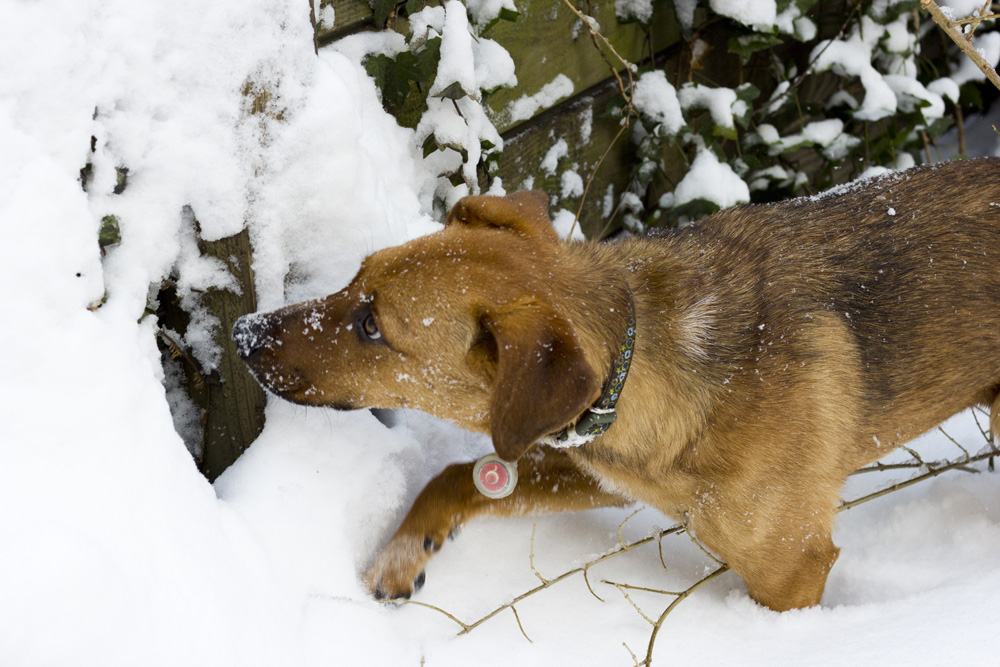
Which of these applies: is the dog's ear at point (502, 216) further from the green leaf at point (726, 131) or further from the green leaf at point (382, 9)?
the green leaf at point (726, 131)

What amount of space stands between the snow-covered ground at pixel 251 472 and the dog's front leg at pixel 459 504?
0.22ft

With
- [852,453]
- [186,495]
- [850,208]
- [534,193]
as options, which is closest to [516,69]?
[534,193]

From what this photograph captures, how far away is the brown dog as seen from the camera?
6.99 ft

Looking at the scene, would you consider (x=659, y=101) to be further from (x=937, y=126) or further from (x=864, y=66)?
(x=937, y=126)

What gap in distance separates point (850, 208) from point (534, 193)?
1036 mm

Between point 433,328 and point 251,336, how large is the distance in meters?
0.49

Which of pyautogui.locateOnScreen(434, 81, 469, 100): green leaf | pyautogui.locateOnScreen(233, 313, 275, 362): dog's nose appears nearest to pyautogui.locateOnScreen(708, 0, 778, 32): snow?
pyautogui.locateOnScreen(434, 81, 469, 100): green leaf

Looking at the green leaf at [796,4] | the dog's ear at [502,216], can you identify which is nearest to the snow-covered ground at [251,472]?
the dog's ear at [502,216]

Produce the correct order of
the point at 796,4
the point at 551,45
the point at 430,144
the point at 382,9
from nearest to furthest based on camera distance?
the point at 382,9 → the point at 430,144 → the point at 551,45 → the point at 796,4

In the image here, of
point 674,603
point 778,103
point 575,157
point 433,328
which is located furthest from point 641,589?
point 778,103

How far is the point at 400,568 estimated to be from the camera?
2.31 metres

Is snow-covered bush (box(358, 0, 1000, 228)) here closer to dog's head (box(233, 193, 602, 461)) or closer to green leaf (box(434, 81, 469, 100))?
green leaf (box(434, 81, 469, 100))

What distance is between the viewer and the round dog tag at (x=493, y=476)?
2439 mm

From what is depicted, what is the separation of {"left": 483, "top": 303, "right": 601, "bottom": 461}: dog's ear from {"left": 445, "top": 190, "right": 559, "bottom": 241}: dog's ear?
459 millimetres
